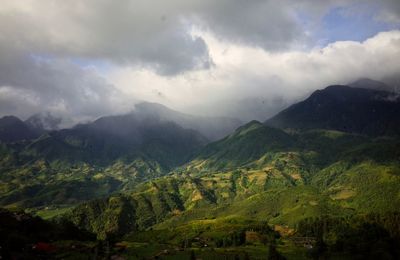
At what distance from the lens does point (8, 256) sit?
604 feet

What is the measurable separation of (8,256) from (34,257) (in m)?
15.6

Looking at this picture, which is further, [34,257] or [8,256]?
[34,257]

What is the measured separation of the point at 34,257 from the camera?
198 meters
